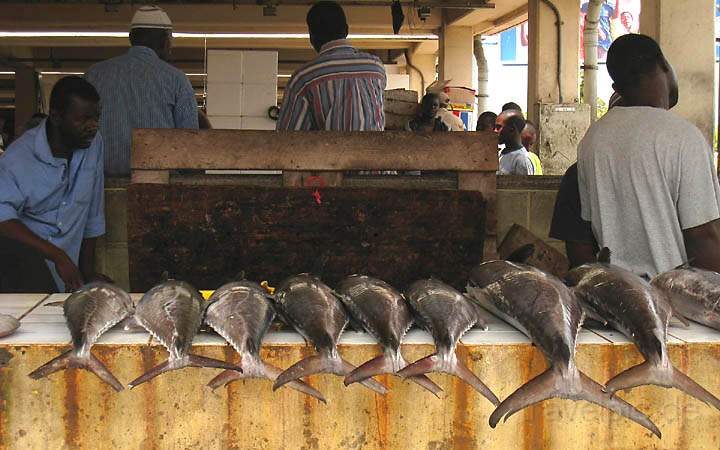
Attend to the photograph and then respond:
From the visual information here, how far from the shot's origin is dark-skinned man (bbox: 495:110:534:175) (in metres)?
8.27

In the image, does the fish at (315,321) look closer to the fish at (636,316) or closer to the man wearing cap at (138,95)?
the fish at (636,316)

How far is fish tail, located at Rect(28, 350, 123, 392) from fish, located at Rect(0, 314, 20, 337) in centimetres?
25

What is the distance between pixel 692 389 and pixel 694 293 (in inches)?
25.5

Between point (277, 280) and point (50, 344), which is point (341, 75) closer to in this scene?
point (277, 280)

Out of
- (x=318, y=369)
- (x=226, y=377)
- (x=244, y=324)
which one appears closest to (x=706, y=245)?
Result: (x=318, y=369)

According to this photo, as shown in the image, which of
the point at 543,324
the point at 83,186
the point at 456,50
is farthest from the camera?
the point at 456,50

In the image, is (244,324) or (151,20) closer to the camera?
(244,324)

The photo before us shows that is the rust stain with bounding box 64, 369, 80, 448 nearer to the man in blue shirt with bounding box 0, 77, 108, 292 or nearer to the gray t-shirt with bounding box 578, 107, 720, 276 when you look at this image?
the man in blue shirt with bounding box 0, 77, 108, 292

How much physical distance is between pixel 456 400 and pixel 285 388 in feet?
1.88

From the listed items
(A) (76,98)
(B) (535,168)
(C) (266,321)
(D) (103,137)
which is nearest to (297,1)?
(B) (535,168)

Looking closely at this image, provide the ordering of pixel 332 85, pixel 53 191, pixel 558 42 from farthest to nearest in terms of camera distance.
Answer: pixel 558 42
pixel 332 85
pixel 53 191

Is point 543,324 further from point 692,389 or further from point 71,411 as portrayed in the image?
point 71,411

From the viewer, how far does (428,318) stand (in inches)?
106

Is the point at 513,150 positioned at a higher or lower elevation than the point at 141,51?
lower
